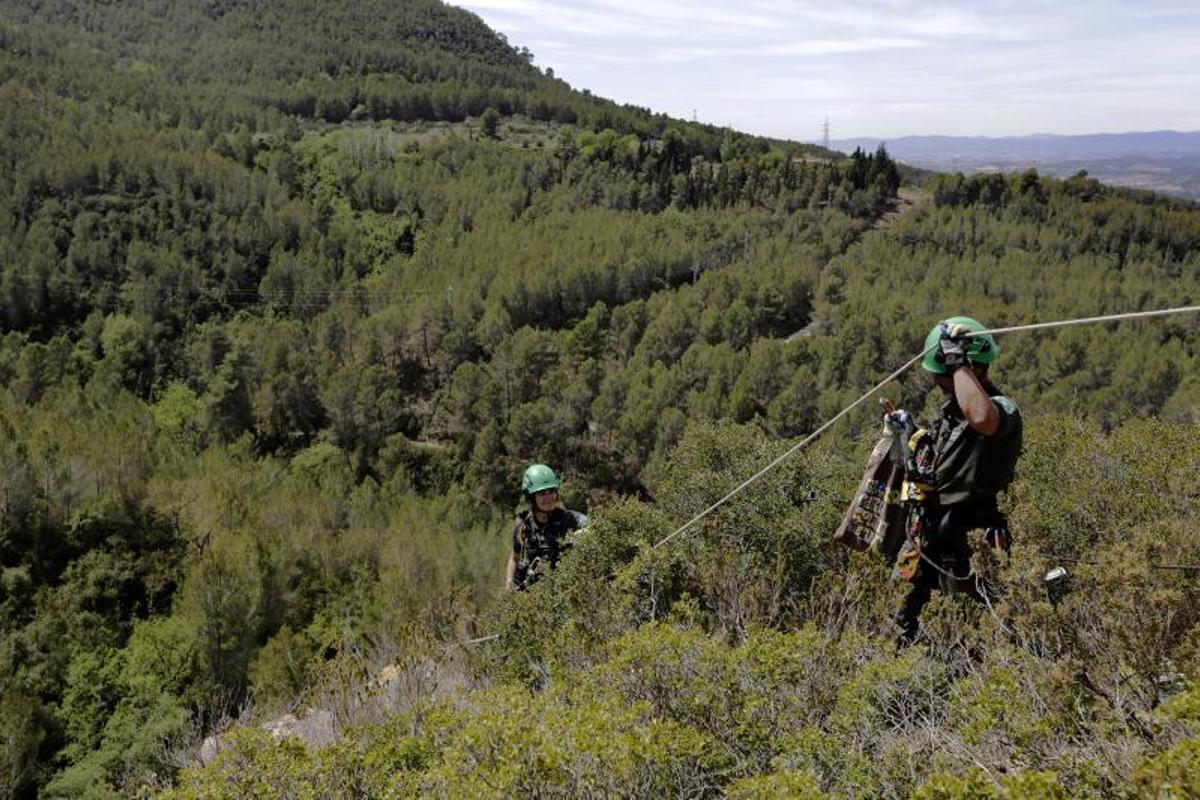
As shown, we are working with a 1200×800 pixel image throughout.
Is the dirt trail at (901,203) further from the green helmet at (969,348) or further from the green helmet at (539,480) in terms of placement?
the green helmet at (969,348)

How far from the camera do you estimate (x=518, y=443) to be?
54938 millimetres

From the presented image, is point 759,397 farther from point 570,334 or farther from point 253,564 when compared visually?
point 253,564

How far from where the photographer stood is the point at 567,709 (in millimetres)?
4578

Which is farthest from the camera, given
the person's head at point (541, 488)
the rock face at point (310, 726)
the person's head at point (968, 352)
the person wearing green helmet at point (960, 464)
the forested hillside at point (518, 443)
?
the person's head at point (541, 488)

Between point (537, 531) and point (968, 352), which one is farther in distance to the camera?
point (537, 531)

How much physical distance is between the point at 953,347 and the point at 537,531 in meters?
5.03

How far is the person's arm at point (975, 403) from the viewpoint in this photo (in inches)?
189

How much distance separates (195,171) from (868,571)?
101021 millimetres

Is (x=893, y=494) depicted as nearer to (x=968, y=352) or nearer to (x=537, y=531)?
(x=968, y=352)

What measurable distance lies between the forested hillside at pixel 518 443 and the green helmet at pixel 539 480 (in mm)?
788

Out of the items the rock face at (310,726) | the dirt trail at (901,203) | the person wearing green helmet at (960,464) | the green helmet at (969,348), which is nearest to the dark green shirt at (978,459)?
the person wearing green helmet at (960,464)

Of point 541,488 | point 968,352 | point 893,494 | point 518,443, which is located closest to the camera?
point 968,352

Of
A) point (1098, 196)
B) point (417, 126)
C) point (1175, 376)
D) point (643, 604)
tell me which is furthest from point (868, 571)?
point (417, 126)

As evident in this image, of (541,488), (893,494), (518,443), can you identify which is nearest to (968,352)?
(893,494)
